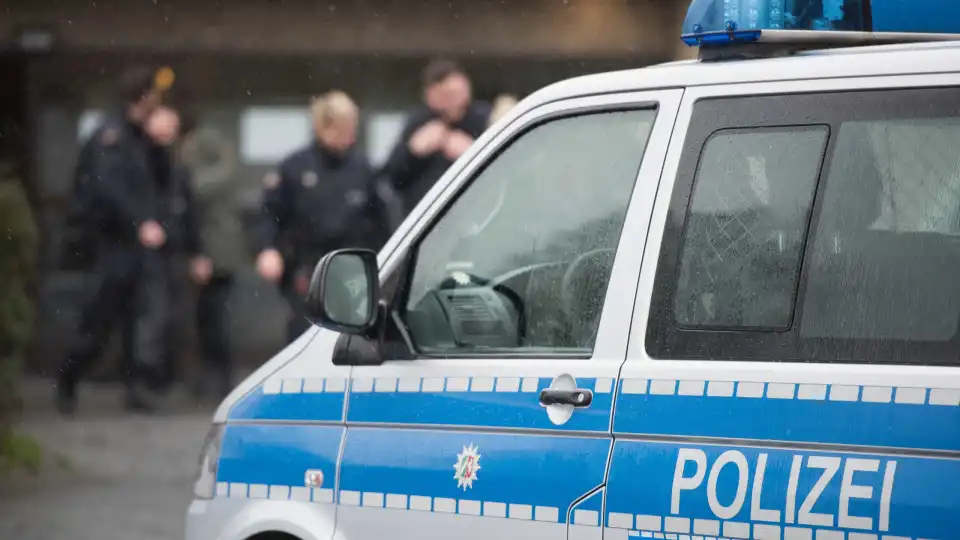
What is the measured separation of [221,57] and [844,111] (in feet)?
37.8

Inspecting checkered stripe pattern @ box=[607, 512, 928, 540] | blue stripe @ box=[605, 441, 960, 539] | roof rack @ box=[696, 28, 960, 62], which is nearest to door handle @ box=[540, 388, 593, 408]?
blue stripe @ box=[605, 441, 960, 539]

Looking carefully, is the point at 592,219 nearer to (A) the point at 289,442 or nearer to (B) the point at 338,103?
(A) the point at 289,442

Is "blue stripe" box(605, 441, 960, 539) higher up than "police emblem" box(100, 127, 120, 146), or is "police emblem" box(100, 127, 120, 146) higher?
"police emblem" box(100, 127, 120, 146)

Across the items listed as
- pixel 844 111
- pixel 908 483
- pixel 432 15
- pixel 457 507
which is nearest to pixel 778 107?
pixel 844 111

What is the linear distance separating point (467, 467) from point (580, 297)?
0.44 metres

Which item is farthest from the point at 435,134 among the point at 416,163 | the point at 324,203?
the point at 324,203

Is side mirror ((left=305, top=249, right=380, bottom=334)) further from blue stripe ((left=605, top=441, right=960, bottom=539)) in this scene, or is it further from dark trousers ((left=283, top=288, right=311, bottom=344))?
dark trousers ((left=283, top=288, right=311, bottom=344))

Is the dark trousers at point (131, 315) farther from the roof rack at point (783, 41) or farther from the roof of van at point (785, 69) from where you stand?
the roof rack at point (783, 41)

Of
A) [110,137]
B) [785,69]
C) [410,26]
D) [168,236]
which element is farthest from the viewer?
[410,26]

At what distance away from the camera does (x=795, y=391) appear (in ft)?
10.6

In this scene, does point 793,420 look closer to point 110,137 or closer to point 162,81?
point 110,137

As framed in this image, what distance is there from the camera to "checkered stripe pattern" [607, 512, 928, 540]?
10.4 feet

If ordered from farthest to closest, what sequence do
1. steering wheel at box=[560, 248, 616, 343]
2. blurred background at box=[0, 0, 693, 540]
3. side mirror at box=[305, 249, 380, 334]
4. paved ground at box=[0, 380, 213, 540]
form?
blurred background at box=[0, 0, 693, 540]
paved ground at box=[0, 380, 213, 540]
side mirror at box=[305, 249, 380, 334]
steering wheel at box=[560, 248, 616, 343]

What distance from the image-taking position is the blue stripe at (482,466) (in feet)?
11.8
